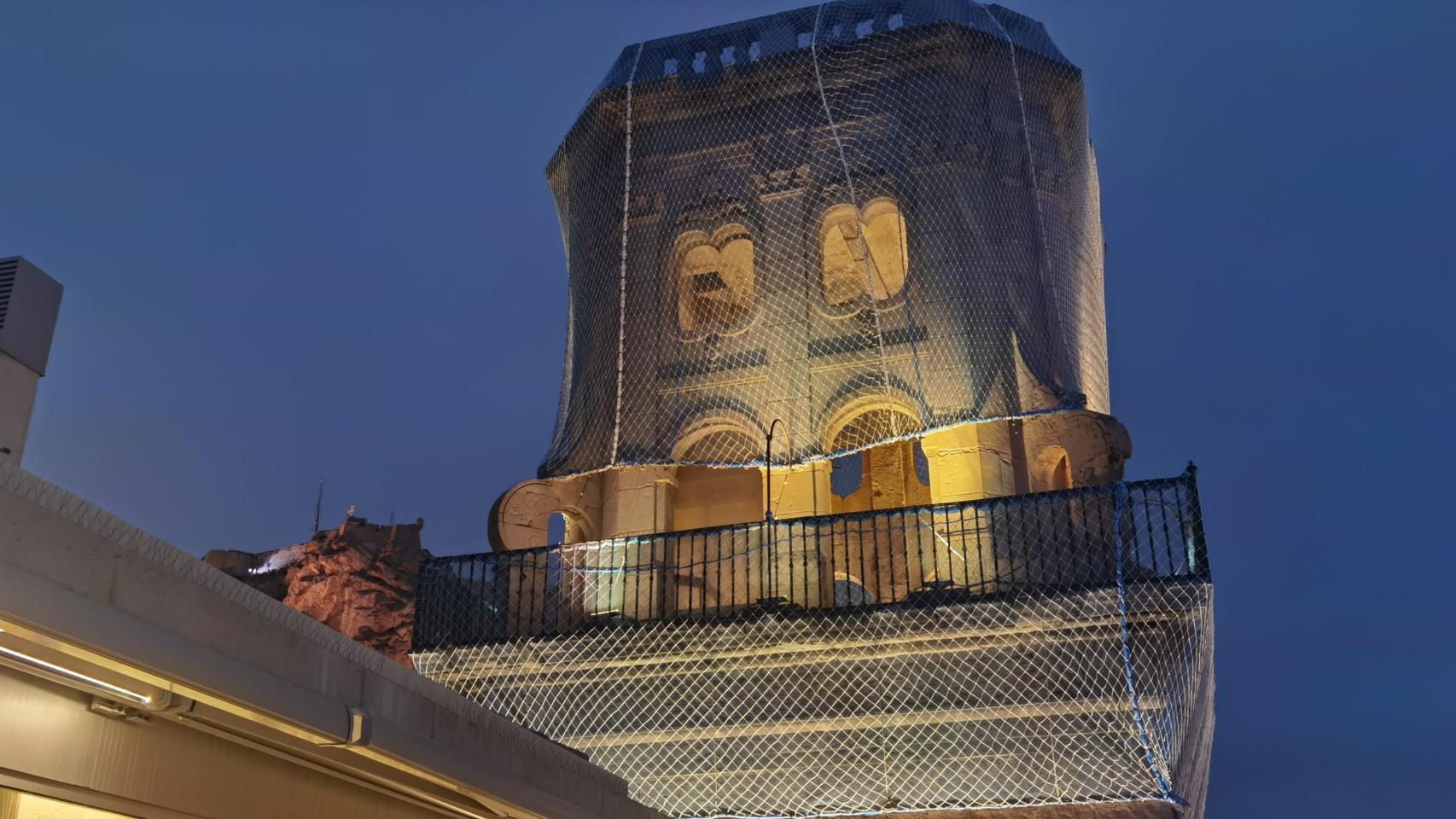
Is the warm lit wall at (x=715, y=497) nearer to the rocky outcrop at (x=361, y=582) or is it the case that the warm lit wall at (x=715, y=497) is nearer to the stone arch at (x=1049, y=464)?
the stone arch at (x=1049, y=464)

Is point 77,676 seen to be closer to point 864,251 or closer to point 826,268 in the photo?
point 864,251

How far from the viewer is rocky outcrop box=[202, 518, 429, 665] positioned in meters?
27.6

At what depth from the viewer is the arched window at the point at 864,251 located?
13.5 metres

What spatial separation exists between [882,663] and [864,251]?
4.33 meters

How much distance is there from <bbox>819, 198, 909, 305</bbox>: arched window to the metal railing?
2.62 m

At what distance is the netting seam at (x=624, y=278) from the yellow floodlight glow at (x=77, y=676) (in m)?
8.99

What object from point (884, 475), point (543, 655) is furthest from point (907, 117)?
point (543, 655)

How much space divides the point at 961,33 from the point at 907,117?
3.25 feet

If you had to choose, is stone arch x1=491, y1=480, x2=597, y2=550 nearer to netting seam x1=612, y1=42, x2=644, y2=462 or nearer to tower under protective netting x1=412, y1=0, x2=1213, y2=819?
tower under protective netting x1=412, y1=0, x2=1213, y2=819

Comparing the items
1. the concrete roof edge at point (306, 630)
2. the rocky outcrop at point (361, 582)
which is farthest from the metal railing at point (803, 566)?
the rocky outcrop at point (361, 582)

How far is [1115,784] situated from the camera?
33.6 ft

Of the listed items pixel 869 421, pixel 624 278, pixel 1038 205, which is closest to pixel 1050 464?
pixel 869 421

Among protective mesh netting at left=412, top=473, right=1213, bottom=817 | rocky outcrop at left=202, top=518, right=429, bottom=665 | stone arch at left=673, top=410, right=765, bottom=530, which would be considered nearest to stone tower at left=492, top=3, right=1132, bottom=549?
protective mesh netting at left=412, top=473, right=1213, bottom=817

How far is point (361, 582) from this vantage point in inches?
1104
